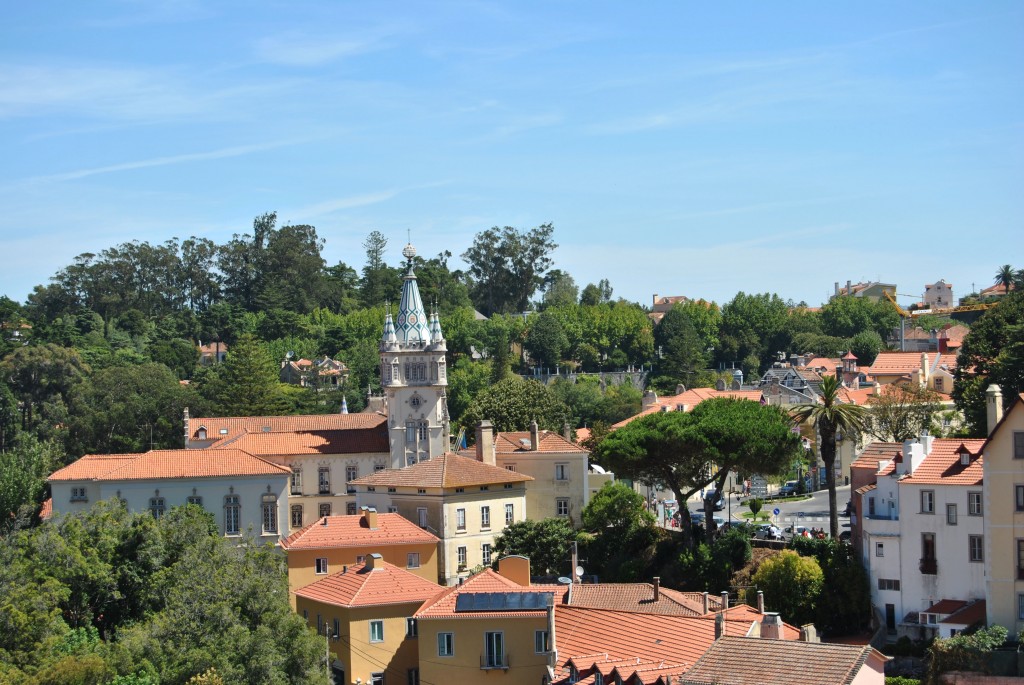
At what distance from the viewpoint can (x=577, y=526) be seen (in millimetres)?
66938

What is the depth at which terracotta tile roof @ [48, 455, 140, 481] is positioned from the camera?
2628 inches

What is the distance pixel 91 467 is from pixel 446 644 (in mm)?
30126

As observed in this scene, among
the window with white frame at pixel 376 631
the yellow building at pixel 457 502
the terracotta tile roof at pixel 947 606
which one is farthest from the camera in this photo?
the yellow building at pixel 457 502

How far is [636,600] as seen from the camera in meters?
47.6

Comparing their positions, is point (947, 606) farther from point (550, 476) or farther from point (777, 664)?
point (550, 476)

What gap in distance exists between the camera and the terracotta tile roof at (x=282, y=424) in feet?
255

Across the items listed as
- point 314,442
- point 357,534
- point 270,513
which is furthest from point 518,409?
point 357,534

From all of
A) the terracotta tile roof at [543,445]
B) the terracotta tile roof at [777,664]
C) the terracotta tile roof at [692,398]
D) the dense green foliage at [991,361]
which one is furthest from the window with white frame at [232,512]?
the terracotta tile roof at [692,398]

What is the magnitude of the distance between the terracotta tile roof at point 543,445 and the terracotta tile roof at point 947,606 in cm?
2060

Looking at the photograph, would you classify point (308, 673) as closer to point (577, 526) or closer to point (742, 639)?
point (742, 639)

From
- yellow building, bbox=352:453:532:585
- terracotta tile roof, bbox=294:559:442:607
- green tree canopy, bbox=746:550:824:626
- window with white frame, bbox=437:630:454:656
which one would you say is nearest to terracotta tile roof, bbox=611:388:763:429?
yellow building, bbox=352:453:532:585

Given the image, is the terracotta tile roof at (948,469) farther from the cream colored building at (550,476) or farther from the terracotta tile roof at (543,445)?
the terracotta tile roof at (543,445)

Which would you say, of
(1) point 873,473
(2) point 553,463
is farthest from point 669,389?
(1) point 873,473

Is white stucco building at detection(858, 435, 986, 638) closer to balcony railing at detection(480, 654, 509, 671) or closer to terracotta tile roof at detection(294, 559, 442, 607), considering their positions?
terracotta tile roof at detection(294, 559, 442, 607)
